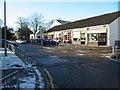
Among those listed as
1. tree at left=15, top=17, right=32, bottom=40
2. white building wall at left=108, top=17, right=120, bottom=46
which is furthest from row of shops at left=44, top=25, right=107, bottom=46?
tree at left=15, top=17, right=32, bottom=40

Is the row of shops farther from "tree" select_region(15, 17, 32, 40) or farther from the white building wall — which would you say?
"tree" select_region(15, 17, 32, 40)

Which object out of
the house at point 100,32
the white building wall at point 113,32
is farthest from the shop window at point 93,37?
the white building wall at point 113,32

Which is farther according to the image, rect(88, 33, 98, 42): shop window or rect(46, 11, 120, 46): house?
rect(88, 33, 98, 42): shop window

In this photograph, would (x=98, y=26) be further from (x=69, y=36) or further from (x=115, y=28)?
(x=69, y=36)

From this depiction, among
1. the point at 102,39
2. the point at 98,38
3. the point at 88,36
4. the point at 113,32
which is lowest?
the point at 102,39

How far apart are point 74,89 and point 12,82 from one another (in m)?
2.39

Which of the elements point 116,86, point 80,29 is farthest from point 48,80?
point 80,29

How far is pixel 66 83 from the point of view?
4.66 m

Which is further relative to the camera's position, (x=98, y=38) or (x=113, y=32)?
(x=98, y=38)

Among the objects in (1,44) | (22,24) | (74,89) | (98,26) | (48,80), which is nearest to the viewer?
(74,89)

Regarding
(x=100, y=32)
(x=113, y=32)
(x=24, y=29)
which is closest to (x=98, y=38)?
(x=100, y=32)

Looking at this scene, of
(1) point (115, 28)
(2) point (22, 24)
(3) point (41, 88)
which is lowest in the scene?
(3) point (41, 88)

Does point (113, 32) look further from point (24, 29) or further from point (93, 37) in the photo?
point (24, 29)

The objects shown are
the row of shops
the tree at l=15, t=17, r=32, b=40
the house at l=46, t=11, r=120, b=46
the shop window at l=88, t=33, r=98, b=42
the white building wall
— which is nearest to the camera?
the white building wall
